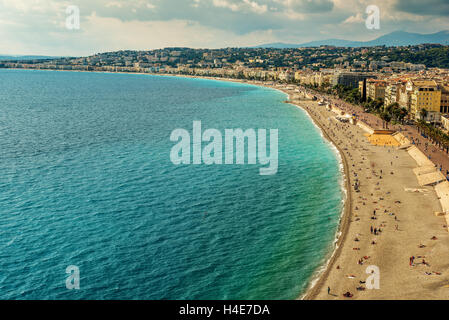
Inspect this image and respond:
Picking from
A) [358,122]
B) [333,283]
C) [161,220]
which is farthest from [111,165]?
[358,122]

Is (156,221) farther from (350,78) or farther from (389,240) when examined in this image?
(350,78)

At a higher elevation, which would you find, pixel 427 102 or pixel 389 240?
pixel 427 102

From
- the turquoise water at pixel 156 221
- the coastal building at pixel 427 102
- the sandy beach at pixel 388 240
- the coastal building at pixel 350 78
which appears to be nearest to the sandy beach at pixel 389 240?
the sandy beach at pixel 388 240

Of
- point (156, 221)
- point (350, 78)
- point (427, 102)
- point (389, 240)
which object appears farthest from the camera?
point (350, 78)

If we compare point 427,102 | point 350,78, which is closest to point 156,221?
point 427,102

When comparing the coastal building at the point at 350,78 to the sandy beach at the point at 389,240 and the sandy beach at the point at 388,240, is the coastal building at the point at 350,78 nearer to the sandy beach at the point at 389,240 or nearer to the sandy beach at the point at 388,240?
the sandy beach at the point at 388,240

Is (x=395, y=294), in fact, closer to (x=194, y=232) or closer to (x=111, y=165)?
(x=194, y=232)

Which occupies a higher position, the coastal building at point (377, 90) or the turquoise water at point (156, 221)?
the coastal building at point (377, 90)

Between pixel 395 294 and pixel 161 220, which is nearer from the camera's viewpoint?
pixel 395 294
